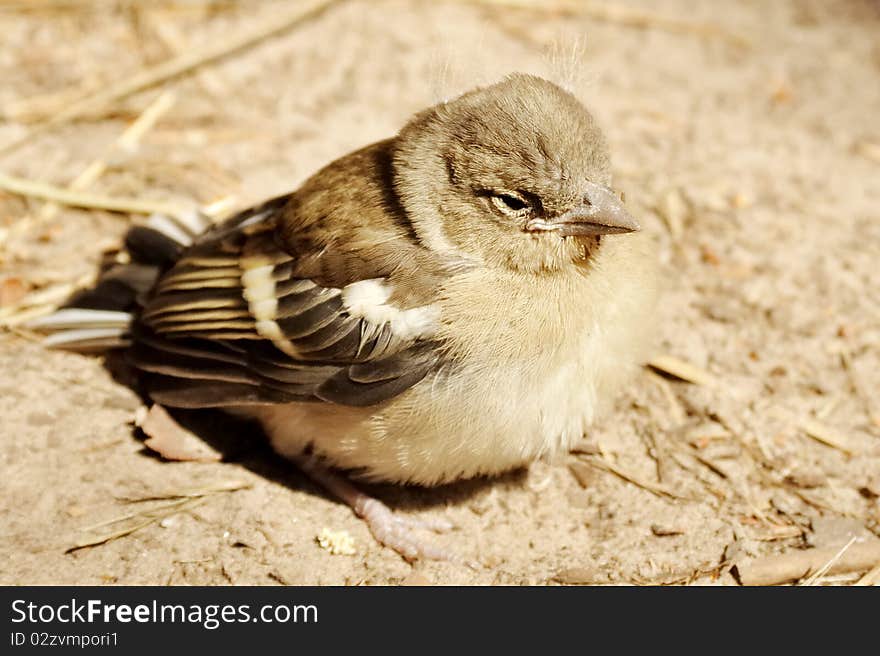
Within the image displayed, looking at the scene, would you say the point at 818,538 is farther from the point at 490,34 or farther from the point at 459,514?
the point at 490,34

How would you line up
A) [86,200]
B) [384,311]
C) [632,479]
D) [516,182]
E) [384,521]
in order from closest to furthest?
[516,182] → [384,311] → [384,521] → [632,479] → [86,200]

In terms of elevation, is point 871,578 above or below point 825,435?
below

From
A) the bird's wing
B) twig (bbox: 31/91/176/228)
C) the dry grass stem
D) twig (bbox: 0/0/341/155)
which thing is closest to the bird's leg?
the bird's wing

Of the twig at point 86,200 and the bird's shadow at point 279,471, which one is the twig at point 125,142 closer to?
the twig at point 86,200

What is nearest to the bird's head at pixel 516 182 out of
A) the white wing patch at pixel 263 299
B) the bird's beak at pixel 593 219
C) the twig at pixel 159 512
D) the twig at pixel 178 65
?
the bird's beak at pixel 593 219

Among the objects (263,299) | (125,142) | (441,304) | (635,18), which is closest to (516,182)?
(441,304)

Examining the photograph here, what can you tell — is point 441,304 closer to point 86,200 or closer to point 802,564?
point 802,564

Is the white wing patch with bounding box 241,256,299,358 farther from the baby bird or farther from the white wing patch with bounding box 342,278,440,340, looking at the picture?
the white wing patch with bounding box 342,278,440,340
